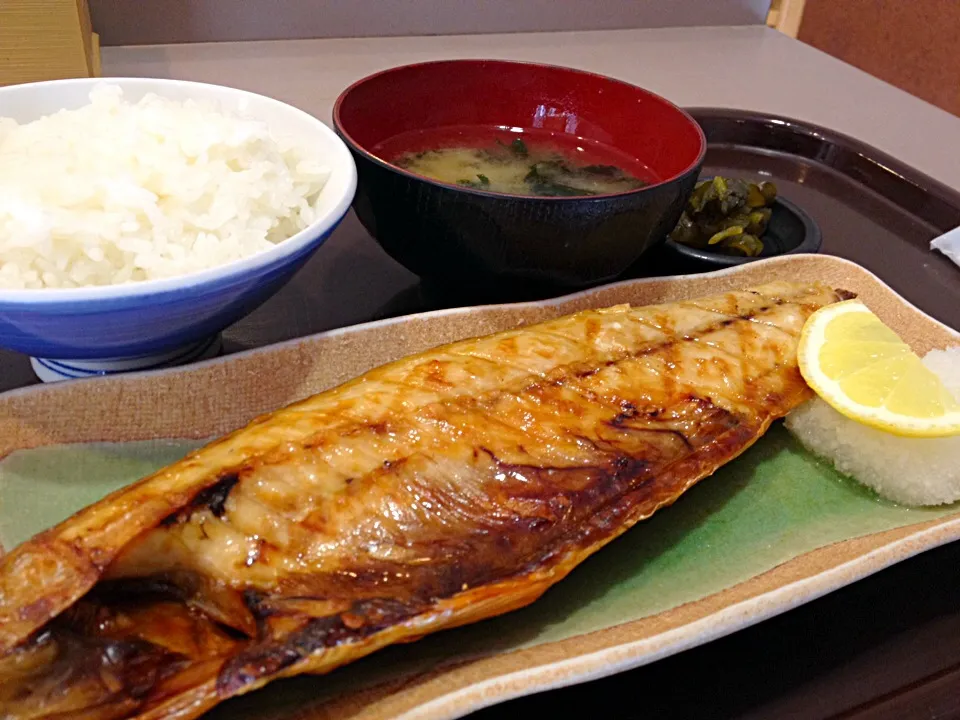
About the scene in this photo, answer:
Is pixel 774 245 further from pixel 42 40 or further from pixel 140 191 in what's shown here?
pixel 42 40

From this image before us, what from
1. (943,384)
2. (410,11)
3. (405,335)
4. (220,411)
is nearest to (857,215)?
(943,384)

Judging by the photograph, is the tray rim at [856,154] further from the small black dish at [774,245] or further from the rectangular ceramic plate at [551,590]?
the rectangular ceramic plate at [551,590]

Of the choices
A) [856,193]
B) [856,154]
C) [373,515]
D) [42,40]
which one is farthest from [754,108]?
[373,515]

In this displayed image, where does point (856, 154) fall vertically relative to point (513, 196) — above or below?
below

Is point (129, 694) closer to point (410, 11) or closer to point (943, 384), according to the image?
point (943, 384)

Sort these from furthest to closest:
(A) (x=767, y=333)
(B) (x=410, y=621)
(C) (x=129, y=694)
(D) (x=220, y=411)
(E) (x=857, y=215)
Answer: (E) (x=857, y=215) < (A) (x=767, y=333) < (D) (x=220, y=411) < (B) (x=410, y=621) < (C) (x=129, y=694)

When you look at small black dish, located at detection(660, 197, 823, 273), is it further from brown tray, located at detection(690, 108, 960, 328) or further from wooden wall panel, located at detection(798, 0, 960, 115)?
wooden wall panel, located at detection(798, 0, 960, 115)

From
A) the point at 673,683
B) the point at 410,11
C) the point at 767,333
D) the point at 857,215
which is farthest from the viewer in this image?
the point at 410,11

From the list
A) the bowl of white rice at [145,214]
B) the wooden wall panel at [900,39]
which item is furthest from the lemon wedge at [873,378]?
the wooden wall panel at [900,39]
